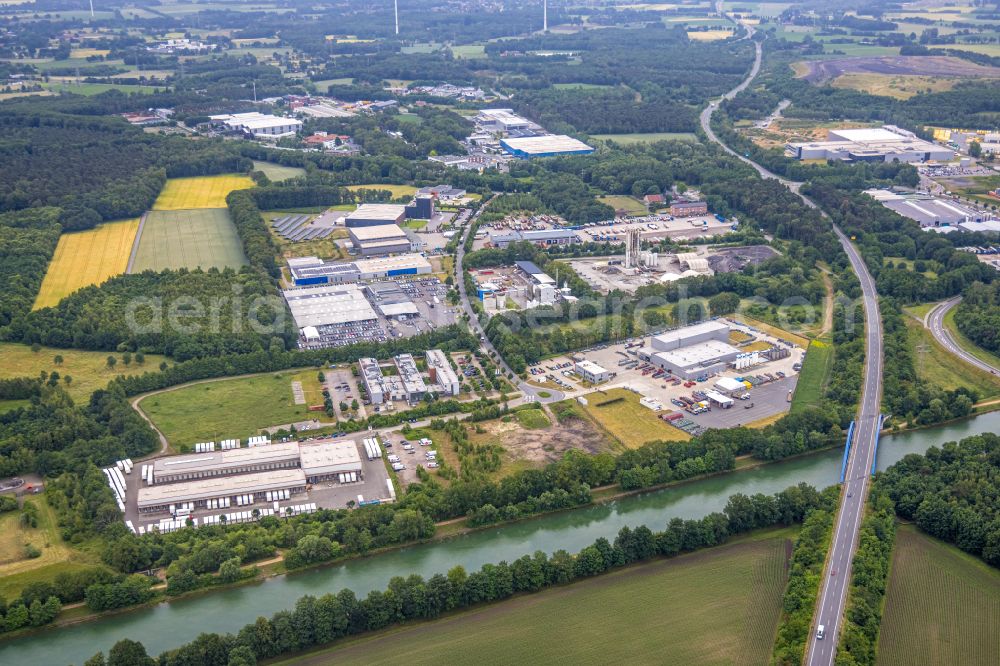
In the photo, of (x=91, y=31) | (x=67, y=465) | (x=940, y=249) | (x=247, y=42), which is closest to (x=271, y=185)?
(x=67, y=465)

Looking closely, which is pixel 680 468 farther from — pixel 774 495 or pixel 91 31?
pixel 91 31

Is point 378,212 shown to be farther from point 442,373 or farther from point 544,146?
point 442,373

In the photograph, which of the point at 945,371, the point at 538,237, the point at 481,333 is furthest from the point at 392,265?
the point at 945,371

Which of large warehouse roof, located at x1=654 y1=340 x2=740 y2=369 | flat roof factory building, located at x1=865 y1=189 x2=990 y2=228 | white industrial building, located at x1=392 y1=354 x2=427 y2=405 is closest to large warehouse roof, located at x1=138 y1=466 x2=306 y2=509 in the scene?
white industrial building, located at x1=392 y1=354 x2=427 y2=405

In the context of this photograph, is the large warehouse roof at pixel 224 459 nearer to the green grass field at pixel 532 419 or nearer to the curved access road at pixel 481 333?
the green grass field at pixel 532 419

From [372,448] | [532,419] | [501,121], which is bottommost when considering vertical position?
[532,419]

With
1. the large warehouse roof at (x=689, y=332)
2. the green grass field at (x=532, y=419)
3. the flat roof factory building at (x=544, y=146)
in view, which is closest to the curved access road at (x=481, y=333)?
the green grass field at (x=532, y=419)

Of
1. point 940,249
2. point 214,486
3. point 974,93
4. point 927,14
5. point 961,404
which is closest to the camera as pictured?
point 214,486
